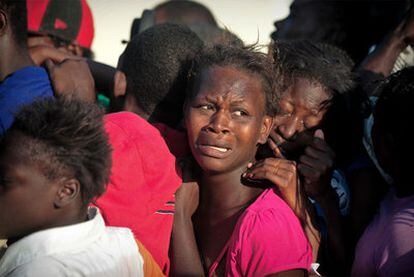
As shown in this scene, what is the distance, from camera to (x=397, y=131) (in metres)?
2.07

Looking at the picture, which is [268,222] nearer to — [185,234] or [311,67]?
[185,234]

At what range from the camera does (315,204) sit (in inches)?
94.0

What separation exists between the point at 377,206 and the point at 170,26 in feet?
4.20

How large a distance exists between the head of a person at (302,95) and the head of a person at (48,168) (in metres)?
0.97

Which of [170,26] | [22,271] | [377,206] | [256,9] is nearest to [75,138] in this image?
[22,271]

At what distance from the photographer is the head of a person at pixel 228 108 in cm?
215

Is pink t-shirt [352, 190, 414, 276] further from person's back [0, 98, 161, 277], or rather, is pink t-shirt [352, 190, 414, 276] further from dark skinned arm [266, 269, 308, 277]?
person's back [0, 98, 161, 277]

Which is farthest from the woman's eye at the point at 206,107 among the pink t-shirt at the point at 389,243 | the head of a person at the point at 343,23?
the head of a person at the point at 343,23

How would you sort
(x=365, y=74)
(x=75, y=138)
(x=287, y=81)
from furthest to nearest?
1. (x=365, y=74)
2. (x=287, y=81)
3. (x=75, y=138)

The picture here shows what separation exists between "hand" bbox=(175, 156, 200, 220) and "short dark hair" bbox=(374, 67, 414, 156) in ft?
2.64

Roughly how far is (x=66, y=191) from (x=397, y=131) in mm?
1257

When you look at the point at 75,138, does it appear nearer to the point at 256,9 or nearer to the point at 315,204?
the point at 315,204

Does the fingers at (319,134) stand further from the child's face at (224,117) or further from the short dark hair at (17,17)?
the short dark hair at (17,17)

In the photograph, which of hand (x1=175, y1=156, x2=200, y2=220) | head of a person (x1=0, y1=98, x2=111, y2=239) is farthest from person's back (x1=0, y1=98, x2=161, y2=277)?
hand (x1=175, y1=156, x2=200, y2=220)
